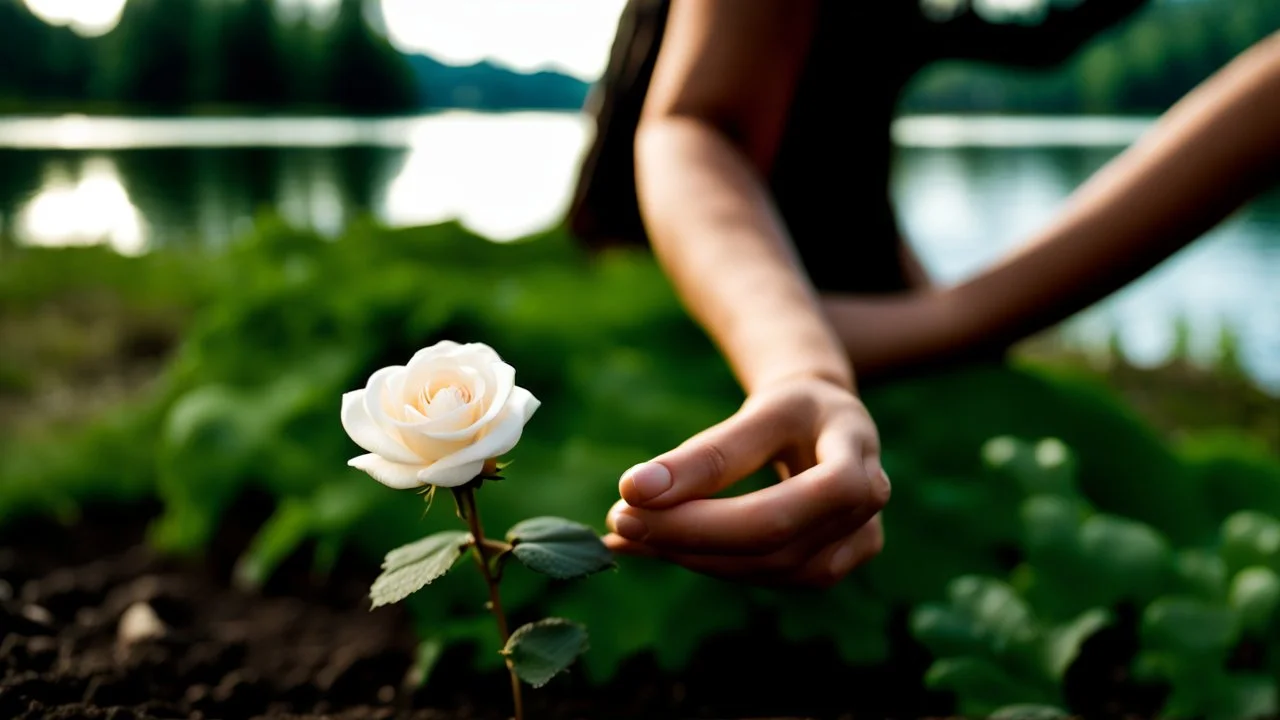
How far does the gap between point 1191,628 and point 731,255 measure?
2.75 feet

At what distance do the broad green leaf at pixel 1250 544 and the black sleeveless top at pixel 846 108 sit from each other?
2.97 ft

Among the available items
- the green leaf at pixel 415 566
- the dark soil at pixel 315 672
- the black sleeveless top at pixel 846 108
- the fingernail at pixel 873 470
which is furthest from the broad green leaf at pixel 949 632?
the black sleeveless top at pixel 846 108

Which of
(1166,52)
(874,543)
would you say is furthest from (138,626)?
(1166,52)

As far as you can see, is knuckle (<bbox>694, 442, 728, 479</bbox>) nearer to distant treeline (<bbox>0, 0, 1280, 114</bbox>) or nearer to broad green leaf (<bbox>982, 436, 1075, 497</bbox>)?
broad green leaf (<bbox>982, 436, 1075, 497</bbox>)

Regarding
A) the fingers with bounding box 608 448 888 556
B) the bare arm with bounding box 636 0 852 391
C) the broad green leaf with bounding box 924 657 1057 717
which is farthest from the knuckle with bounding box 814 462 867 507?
the broad green leaf with bounding box 924 657 1057 717

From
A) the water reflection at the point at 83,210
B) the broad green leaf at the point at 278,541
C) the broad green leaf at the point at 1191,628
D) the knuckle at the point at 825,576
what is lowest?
the broad green leaf at the point at 1191,628

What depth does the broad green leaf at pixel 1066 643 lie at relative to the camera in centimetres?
136

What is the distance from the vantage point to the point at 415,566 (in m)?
0.90

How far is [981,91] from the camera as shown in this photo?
41.8 meters

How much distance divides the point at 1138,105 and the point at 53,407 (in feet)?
89.3

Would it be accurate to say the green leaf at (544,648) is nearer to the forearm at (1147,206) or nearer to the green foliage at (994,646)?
the green foliage at (994,646)

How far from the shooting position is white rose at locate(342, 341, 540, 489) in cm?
73

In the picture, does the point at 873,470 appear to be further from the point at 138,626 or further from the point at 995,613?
the point at 138,626

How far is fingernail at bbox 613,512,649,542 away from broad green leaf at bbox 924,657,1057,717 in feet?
2.01
